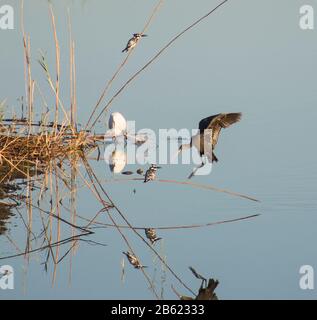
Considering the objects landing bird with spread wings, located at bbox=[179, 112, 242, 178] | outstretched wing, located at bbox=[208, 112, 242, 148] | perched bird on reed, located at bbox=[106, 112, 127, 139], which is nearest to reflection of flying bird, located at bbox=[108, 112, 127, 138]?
perched bird on reed, located at bbox=[106, 112, 127, 139]

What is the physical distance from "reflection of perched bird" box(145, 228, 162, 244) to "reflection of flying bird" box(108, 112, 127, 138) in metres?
1.90

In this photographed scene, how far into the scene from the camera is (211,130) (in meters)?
5.36

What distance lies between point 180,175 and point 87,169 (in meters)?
0.60

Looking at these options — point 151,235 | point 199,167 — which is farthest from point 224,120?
point 151,235

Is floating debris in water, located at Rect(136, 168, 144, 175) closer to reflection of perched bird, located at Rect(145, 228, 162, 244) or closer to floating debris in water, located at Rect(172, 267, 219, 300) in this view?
reflection of perched bird, located at Rect(145, 228, 162, 244)

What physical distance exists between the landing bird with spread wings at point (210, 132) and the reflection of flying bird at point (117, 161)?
373 millimetres

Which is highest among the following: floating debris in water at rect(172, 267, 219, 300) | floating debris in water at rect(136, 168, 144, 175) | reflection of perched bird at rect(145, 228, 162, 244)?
floating debris in water at rect(136, 168, 144, 175)

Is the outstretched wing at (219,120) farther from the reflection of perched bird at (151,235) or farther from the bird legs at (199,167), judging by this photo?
the reflection of perched bird at (151,235)

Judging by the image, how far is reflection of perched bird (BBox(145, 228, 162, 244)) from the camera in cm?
393

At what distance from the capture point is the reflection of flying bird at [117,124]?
590cm

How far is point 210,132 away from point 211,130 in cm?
2

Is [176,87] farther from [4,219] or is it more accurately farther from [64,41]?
[4,219]
